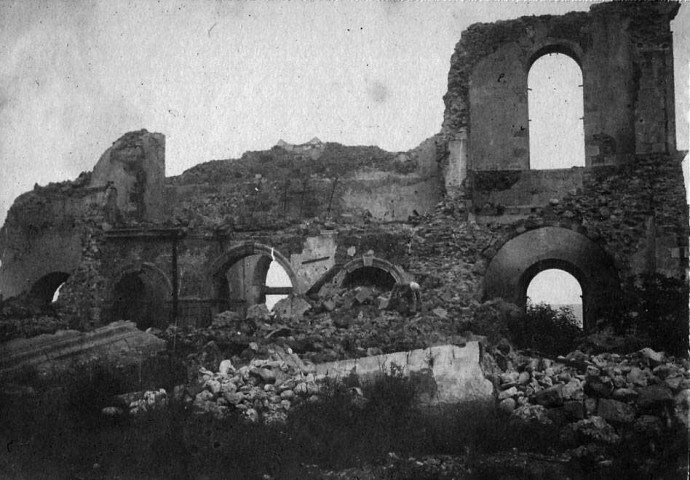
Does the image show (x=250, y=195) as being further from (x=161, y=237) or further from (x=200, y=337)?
(x=200, y=337)

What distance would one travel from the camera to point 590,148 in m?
20.2

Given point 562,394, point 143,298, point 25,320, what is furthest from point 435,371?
point 143,298

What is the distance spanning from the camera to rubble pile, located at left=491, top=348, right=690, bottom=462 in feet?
28.0

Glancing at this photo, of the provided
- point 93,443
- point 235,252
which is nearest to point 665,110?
point 235,252

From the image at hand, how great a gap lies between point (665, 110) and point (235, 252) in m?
10.7

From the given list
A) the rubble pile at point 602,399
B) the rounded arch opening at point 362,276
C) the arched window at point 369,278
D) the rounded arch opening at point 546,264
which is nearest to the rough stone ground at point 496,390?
the rubble pile at point 602,399

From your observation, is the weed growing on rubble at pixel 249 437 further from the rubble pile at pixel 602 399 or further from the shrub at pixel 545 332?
the shrub at pixel 545 332

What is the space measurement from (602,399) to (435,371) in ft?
6.73

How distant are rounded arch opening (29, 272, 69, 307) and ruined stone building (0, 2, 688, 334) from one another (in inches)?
2.0

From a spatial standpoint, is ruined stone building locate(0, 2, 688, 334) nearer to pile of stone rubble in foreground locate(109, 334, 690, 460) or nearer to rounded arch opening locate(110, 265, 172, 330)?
rounded arch opening locate(110, 265, 172, 330)

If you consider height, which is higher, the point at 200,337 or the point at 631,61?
the point at 631,61

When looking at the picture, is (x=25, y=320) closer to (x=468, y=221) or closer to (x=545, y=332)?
(x=468, y=221)

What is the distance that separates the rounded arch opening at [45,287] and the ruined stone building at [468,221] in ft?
0.16

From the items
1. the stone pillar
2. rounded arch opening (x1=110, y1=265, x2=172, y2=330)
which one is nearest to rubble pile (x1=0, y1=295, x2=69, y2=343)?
rounded arch opening (x1=110, y1=265, x2=172, y2=330)
